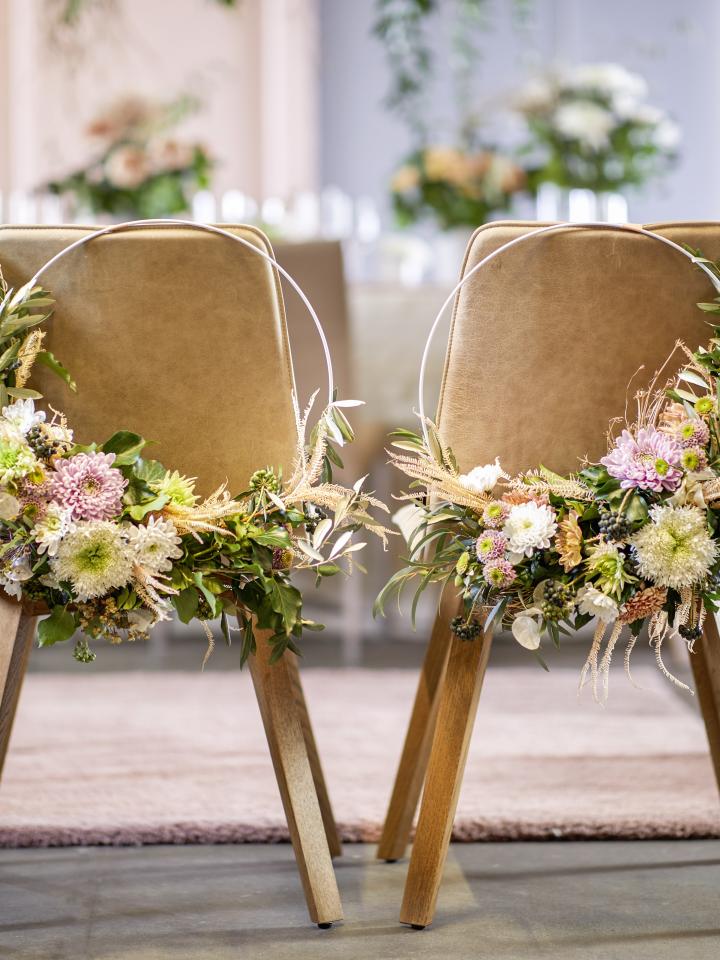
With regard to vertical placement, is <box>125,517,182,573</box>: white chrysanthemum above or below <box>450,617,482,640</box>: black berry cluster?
above

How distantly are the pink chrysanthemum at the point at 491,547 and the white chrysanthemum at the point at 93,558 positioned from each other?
15.3 inches

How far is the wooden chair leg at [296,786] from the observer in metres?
1.42

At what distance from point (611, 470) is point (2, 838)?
40.7 inches

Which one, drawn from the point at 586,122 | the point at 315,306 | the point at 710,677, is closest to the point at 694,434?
the point at 710,677

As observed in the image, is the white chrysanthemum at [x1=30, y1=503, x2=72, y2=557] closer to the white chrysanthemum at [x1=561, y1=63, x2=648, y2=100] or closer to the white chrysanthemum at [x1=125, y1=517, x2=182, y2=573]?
the white chrysanthemum at [x1=125, y1=517, x2=182, y2=573]

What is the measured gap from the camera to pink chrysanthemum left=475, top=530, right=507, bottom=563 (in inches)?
52.6

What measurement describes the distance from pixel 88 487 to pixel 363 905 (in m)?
0.63

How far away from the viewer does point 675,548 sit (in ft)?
4.29

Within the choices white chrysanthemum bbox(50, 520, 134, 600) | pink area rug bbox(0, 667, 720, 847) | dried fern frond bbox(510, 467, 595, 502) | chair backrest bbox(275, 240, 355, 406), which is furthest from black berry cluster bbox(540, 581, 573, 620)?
chair backrest bbox(275, 240, 355, 406)

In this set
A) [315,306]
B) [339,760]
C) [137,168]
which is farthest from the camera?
[137,168]

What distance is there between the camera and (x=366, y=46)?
5961mm

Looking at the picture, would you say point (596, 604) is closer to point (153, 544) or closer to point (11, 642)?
point (153, 544)

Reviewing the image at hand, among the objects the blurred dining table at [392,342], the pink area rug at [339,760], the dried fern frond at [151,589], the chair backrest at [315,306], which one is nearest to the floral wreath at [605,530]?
the dried fern frond at [151,589]

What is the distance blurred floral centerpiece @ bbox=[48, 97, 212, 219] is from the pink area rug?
1226mm
